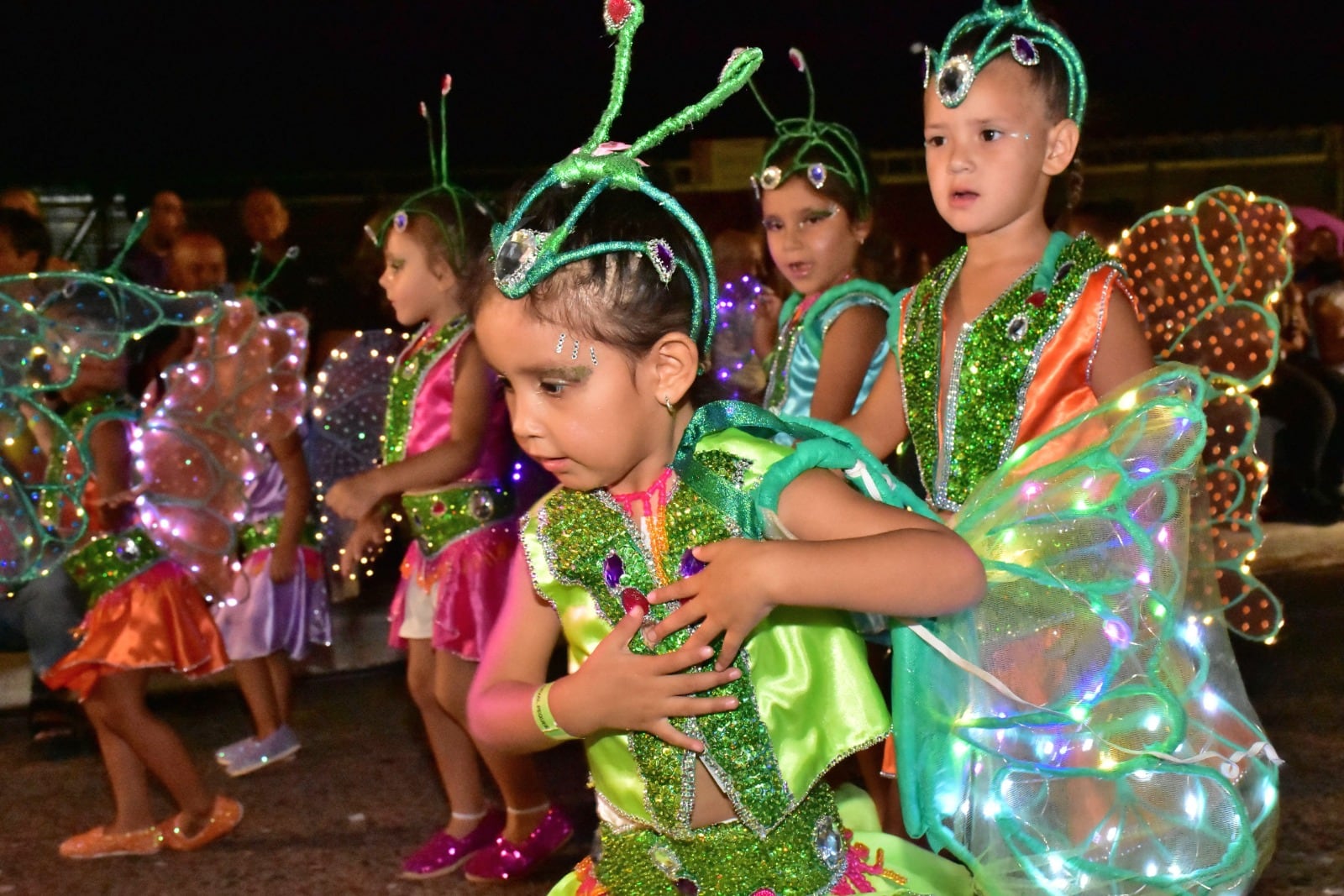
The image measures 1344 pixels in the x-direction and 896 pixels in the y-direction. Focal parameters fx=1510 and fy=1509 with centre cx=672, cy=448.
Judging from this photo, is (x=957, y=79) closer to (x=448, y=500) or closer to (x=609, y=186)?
(x=609, y=186)

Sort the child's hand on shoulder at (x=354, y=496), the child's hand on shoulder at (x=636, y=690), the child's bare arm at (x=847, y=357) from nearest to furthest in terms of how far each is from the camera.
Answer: the child's hand on shoulder at (x=636, y=690) < the child's hand on shoulder at (x=354, y=496) < the child's bare arm at (x=847, y=357)

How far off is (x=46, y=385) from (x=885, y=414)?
2.74m

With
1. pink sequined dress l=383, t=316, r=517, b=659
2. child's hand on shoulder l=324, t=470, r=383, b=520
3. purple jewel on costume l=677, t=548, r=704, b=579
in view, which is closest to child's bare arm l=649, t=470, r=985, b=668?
purple jewel on costume l=677, t=548, r=704, b=579

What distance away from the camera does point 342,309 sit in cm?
811

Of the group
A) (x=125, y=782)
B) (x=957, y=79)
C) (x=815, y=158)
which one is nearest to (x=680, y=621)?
(x=957, y=79)

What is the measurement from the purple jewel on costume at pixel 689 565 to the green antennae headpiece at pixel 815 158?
2638mm

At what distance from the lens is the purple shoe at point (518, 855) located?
14.9ft

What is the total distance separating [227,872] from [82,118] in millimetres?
9170

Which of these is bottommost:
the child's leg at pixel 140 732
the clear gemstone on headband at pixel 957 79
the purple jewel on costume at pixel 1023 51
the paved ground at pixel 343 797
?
the paved ground at pixel 343 797

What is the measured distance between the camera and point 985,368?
3402mm

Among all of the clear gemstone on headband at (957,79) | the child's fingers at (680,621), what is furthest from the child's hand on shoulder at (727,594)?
the clear gemstone on headband at (957,79)

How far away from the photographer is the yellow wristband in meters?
2.25

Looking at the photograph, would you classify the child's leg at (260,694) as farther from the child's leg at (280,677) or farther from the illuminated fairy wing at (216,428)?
the illuminated fairy wing at (216,428)

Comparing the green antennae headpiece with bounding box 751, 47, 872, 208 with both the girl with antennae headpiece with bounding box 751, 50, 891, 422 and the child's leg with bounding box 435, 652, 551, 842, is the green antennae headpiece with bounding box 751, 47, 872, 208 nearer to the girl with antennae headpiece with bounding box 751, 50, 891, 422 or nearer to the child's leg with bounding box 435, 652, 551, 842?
the girl with antennae headpiece with bounding box 751, 50, 891, 422
